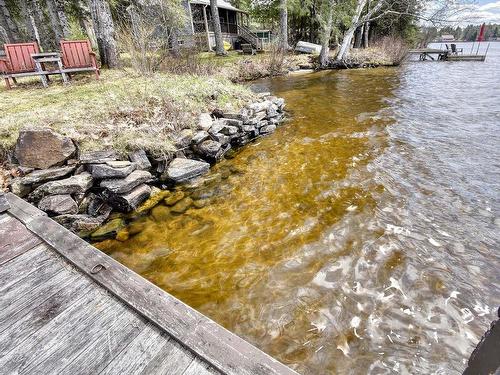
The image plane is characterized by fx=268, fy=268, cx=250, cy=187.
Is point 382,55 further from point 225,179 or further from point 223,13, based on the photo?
point 225,179

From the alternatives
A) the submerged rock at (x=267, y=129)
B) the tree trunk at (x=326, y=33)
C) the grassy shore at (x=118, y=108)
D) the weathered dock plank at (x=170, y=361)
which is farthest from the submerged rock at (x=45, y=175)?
the tree trunk at (x=326, y=33)

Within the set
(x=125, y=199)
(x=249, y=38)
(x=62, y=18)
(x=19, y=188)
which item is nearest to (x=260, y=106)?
(x=125, y=199)

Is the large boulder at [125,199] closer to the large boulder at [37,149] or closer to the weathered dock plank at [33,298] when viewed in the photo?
the large boulder at [37,149]

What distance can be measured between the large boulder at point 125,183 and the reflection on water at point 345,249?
51cm

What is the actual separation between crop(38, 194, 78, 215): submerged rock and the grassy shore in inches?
39.7

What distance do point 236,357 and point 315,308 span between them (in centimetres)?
128

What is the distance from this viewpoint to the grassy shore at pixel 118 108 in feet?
14.8

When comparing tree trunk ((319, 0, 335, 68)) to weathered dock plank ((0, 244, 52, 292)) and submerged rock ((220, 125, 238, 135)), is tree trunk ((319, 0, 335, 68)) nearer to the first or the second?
submerged rock ((220, 125, 238, 135))

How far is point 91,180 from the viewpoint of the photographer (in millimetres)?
3934

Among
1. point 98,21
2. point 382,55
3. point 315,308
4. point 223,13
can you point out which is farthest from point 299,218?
point 223,13

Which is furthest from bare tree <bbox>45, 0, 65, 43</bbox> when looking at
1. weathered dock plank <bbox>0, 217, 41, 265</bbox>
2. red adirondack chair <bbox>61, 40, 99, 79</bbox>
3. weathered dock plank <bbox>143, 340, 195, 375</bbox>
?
weathered dock plank <bbox>143, 340, 195, 375</bbox>

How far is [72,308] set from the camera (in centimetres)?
175

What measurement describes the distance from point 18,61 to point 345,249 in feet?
30.8

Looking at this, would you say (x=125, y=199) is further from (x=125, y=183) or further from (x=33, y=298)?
(x=33, y=298)
